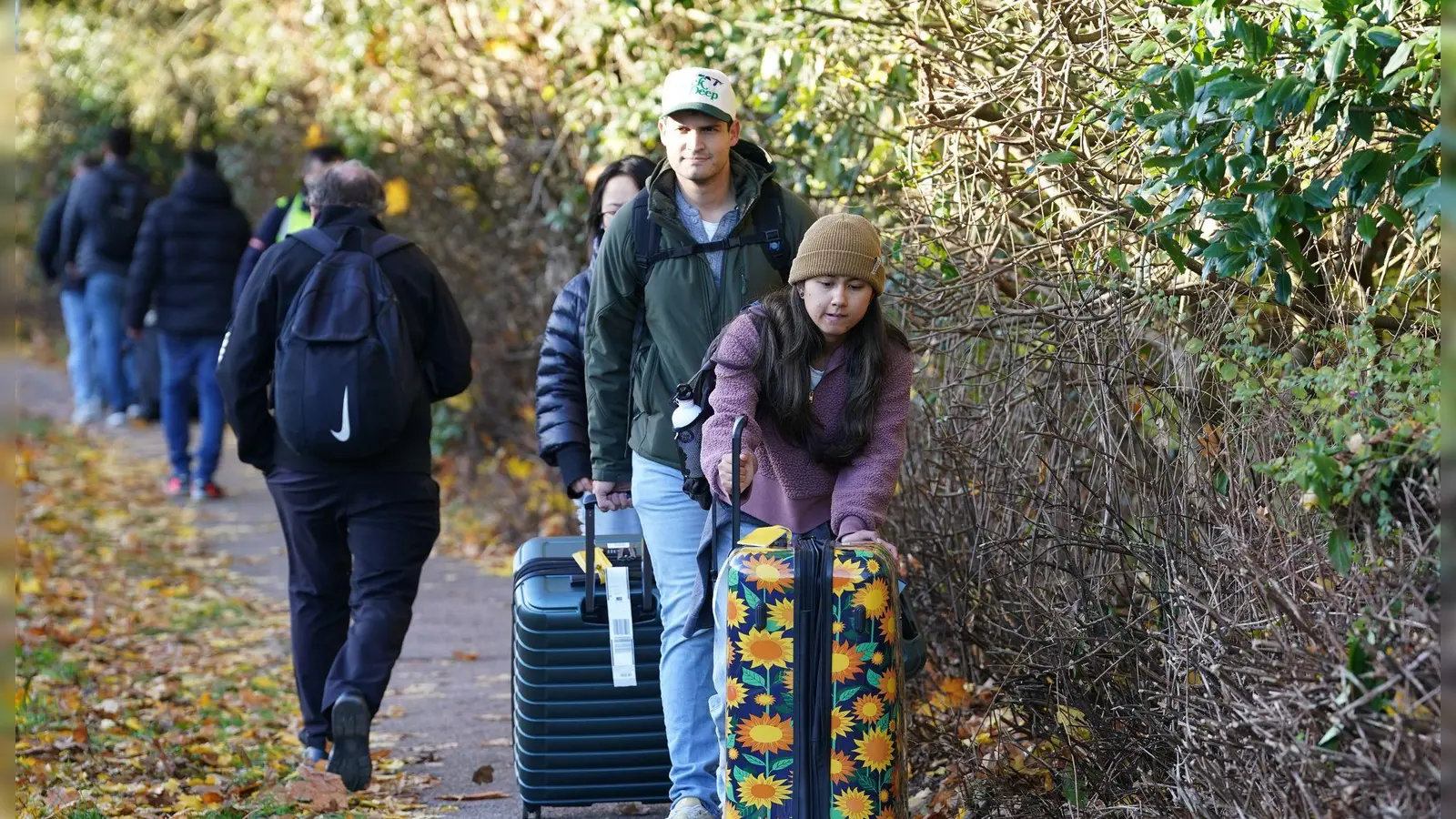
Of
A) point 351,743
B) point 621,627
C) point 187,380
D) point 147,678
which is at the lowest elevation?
point 147,678

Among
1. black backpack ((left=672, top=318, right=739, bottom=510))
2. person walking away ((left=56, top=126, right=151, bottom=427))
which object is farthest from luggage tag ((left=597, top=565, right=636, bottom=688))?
person walking away ((left=56, top=126, right=151, bottom=427))

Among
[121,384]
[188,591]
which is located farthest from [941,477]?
[121,384]

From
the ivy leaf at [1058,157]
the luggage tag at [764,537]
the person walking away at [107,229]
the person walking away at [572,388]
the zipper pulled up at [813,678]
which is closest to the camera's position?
the zipper pulled up at [813,678]

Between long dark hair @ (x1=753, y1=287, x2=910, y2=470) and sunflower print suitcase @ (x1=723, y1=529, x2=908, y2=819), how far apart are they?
38 cm

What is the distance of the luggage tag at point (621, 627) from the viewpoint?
4.68 m

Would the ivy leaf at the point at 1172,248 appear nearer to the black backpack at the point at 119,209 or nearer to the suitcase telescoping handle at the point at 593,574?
the suitcase telescoping handle at the point at 593,574

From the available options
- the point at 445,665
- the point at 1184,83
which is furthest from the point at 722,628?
the point at 445,665

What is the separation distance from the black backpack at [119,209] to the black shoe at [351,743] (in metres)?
9.16

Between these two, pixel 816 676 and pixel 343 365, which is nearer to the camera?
pixel 816 676

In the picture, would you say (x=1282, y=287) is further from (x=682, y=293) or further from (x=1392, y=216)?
(x=682, y=293)

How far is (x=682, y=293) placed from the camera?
449 centimetres

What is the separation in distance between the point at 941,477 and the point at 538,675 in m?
1.34

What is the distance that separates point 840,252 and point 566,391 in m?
1.67

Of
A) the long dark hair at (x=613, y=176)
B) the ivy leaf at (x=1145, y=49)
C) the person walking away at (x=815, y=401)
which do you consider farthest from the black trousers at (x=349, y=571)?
the ivy leaf at (x=1145, y=49)
